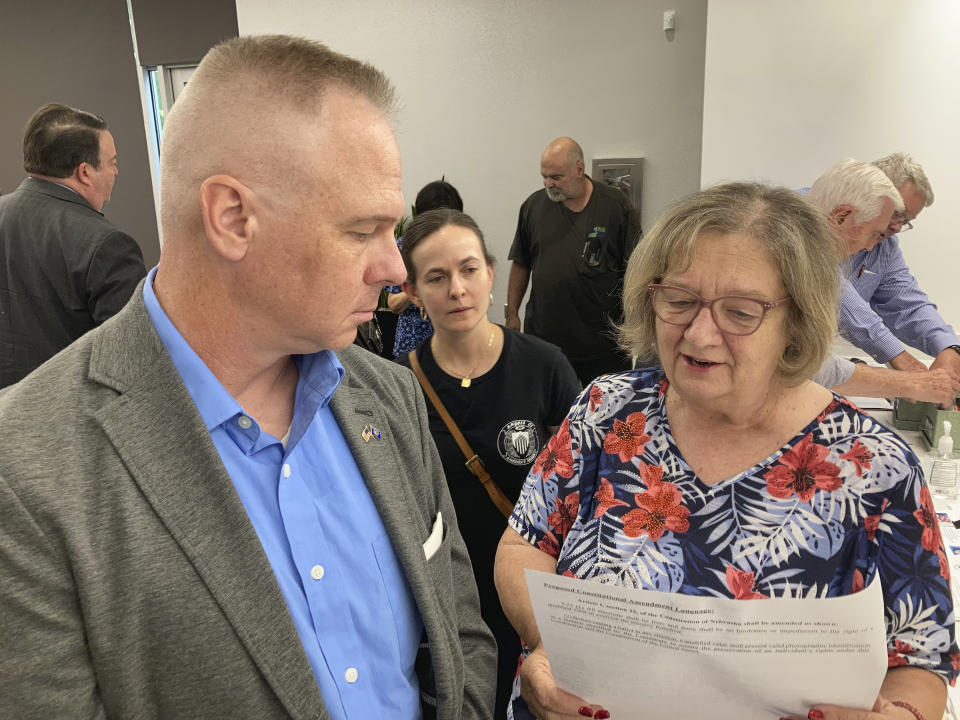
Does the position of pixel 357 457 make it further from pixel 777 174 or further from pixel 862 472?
pixel 777 174

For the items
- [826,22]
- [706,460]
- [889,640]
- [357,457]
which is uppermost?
[826,22]

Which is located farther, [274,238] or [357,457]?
[357,457]

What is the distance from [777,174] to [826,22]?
79 centimetres

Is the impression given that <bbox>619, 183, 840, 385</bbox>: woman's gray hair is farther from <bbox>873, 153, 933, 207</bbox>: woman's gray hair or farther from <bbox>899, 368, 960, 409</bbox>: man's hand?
<bbox>873, 153, 933, 207</bbox>: woman's gray hair

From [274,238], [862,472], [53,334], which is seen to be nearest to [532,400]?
[862,472]

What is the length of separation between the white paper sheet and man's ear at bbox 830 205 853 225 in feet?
6.92

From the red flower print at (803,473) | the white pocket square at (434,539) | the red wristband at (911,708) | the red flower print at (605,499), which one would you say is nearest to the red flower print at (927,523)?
the red flower print at (803,473)

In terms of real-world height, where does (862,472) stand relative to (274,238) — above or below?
below

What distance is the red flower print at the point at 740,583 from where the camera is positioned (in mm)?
1249

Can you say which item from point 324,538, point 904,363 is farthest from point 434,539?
point 904,363

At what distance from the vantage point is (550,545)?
150cm

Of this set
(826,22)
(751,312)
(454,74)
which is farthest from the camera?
(454,74)

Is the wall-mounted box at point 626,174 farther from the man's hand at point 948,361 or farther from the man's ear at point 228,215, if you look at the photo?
the man's ear at point 228,215

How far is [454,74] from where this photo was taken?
579 centimetres
